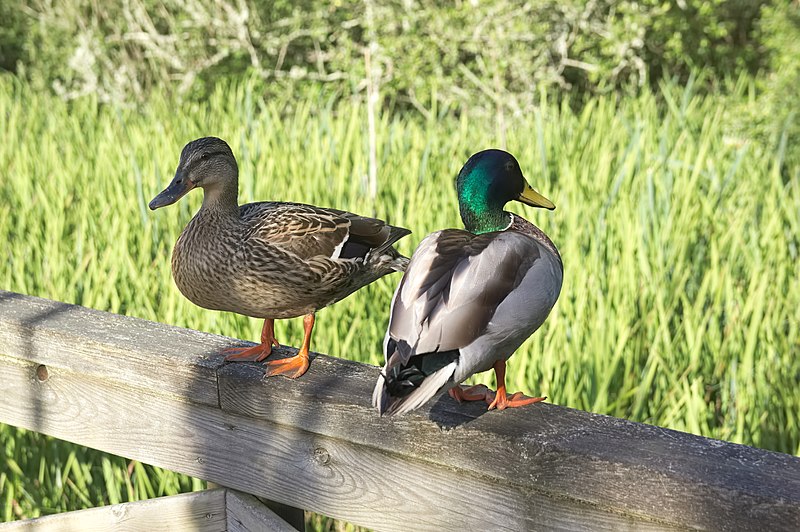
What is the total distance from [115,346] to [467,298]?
0.74 metres

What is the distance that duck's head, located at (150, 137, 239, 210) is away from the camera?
4.86 feet

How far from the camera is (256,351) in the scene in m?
1.55

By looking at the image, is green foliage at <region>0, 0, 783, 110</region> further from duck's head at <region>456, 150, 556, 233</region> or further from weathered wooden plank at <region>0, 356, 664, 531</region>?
duck's head at <region>456, 150, 556, 233</region>

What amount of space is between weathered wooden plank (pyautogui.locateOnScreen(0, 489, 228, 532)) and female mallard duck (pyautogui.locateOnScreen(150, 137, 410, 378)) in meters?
0.26

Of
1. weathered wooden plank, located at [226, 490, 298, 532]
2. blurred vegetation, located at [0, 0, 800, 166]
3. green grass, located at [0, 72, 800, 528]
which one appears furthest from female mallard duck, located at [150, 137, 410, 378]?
blurred vegetation, located at [0, 0, 800, 166]

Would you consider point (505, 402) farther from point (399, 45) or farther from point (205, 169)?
point (399, 45)

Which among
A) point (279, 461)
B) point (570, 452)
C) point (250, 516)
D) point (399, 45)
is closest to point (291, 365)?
point (279, 461)

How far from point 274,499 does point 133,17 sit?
22.7 ft

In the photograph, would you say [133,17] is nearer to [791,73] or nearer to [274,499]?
[791,73]

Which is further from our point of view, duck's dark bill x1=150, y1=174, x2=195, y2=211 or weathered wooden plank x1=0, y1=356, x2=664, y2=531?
duck's dark bill x1=150, y1=174, x2=195, y2=211

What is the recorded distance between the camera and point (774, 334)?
2.71 meters

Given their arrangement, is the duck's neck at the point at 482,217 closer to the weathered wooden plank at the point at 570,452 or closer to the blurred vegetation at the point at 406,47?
the weathered wooden plank at the point at 570,452

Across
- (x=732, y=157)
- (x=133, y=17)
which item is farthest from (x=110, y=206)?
(x=133, y=17)

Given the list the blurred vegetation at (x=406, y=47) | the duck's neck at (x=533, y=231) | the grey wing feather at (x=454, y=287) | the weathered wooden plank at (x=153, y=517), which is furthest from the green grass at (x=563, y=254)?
the blurred vegetation at (x=406, y=47)
